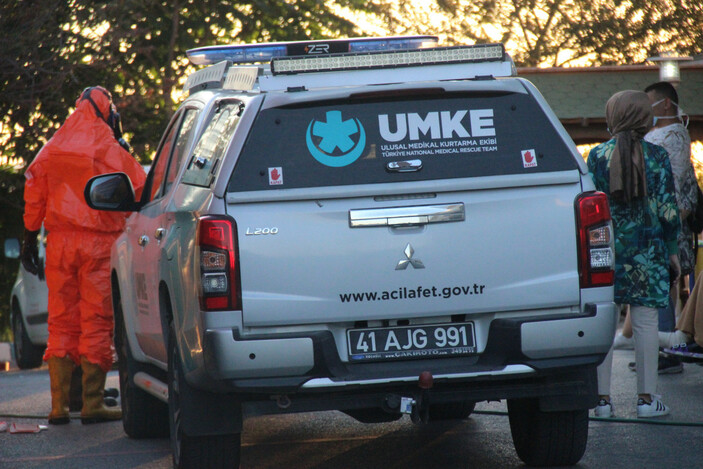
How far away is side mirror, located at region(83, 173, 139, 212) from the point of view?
22.8ft

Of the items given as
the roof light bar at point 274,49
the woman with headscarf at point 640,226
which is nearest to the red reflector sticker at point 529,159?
the roof light bar at point 274,49

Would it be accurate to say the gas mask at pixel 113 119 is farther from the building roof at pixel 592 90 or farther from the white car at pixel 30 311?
the building roof at pixel 592 90

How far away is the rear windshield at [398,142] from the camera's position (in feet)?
16.9

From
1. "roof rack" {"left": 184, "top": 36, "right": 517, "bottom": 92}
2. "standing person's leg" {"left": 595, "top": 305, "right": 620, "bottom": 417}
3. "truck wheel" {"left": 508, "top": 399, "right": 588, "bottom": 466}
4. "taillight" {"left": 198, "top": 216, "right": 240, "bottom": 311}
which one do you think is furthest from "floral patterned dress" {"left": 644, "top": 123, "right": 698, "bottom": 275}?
"taillight" {"left": 198, "top": 216, "right": 240, "bottom": 311}

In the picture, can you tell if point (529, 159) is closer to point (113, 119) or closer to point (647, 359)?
point (647, 359)

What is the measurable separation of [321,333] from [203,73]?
2.20 metres

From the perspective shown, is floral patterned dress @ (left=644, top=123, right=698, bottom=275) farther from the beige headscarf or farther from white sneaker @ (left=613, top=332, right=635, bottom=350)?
white sneaker @ (left=613, top=332, right=635, bottom=350)

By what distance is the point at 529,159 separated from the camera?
526cm

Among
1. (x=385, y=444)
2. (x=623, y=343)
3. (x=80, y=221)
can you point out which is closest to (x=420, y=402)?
(x=385, y=444)

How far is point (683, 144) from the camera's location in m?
9.20

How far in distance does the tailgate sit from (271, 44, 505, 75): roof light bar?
0.66m

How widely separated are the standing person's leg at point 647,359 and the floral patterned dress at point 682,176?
148cm

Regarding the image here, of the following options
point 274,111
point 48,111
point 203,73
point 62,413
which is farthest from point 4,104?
point 274,111

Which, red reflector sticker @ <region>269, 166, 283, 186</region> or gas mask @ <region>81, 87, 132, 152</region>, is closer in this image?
red reflector sticker @ <region>269, 166, 283, 186</region>
